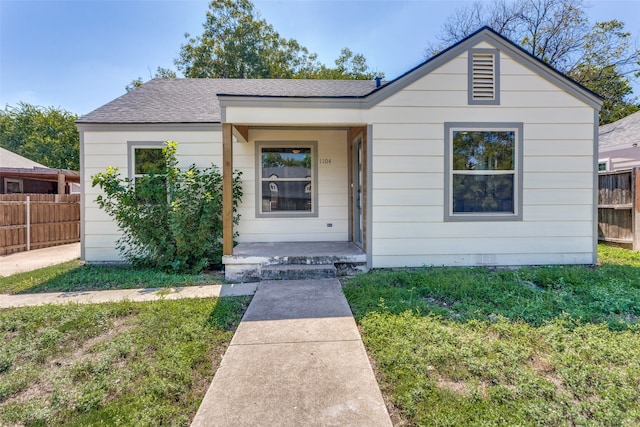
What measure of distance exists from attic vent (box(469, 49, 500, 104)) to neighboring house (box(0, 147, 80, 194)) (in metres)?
12.9

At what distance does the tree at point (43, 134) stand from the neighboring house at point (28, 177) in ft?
19.9

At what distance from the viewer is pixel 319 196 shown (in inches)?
272

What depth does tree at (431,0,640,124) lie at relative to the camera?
15797mm

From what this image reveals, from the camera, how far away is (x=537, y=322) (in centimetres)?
321

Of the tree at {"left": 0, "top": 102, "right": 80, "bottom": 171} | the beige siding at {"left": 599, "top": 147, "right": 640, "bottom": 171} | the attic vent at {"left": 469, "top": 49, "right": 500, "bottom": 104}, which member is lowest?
the beige siding at {"left": 599, "top": 147, "right": 640, "bottom": 171}

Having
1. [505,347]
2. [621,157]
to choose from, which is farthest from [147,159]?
[621,157]

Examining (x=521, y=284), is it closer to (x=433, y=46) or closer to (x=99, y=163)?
(x=99, y=163)

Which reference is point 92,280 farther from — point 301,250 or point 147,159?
point 301,250

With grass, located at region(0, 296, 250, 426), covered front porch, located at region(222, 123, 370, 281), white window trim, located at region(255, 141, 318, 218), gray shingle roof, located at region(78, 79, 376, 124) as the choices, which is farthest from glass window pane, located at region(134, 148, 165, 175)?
grass, located at region(0, 296, 250, 426)

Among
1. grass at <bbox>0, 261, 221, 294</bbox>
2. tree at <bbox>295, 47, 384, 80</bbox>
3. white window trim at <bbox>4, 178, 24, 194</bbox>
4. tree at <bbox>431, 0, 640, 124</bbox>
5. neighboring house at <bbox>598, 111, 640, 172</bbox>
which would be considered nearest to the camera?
grass at <bbox>0, 261, 221, 294</bbox>

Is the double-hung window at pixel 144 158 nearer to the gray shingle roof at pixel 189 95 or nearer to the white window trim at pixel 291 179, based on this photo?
the gray shingle roof at pixel 189 95

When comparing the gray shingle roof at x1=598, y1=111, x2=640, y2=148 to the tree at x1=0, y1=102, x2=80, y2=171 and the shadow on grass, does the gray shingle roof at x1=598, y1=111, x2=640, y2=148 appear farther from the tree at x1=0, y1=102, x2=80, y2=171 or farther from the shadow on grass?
the tree at x1=0, y1=102, x2=80, y2=171

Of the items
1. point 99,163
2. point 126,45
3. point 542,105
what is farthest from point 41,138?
point 542,105

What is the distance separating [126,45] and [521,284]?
592 inches
